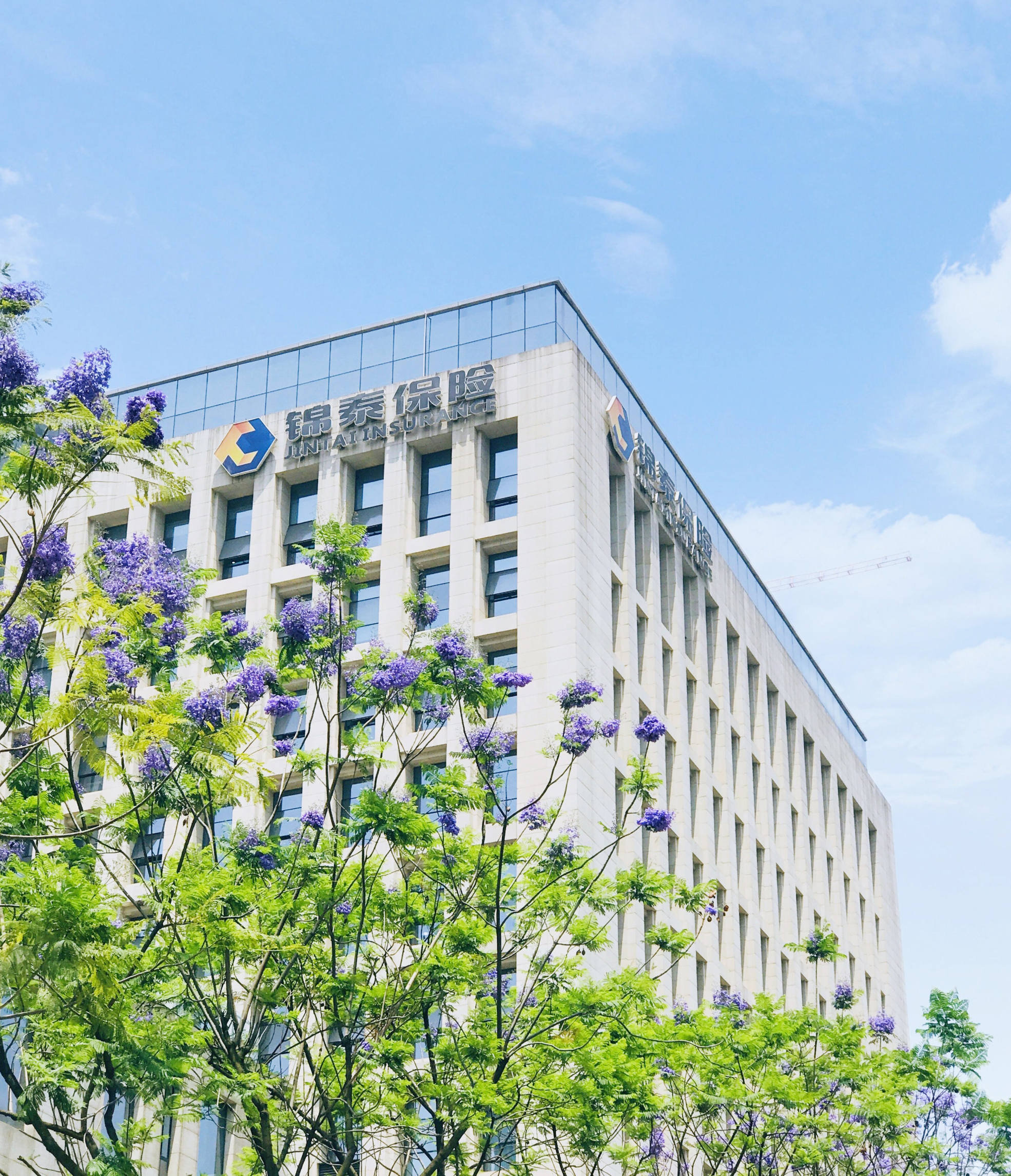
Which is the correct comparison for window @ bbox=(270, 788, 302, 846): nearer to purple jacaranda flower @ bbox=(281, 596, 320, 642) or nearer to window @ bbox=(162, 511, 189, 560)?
window @ bbox=(162, 511, 189, 560)

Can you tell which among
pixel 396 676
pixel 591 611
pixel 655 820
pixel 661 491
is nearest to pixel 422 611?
pixel 396 676

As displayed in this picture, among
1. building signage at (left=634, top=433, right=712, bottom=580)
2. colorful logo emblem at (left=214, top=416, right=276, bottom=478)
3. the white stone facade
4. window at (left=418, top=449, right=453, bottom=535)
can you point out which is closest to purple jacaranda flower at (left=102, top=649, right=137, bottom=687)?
the white stone facade

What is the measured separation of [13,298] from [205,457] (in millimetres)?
33674

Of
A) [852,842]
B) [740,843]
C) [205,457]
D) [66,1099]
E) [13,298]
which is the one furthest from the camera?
[852,842]

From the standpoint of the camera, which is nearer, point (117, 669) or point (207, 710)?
point (117, 669)

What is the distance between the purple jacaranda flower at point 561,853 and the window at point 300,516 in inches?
954

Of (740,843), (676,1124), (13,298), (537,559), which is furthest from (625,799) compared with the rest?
(13,298)

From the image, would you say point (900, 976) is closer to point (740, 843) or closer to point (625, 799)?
point (740, 843)

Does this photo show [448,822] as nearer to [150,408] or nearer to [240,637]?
[240,637]

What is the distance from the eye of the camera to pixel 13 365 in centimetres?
1462

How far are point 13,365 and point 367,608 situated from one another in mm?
30461

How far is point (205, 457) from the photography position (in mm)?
48375

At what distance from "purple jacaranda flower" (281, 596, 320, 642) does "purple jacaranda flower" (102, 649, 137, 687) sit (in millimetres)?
2279

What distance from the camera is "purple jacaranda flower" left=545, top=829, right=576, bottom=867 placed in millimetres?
23016
